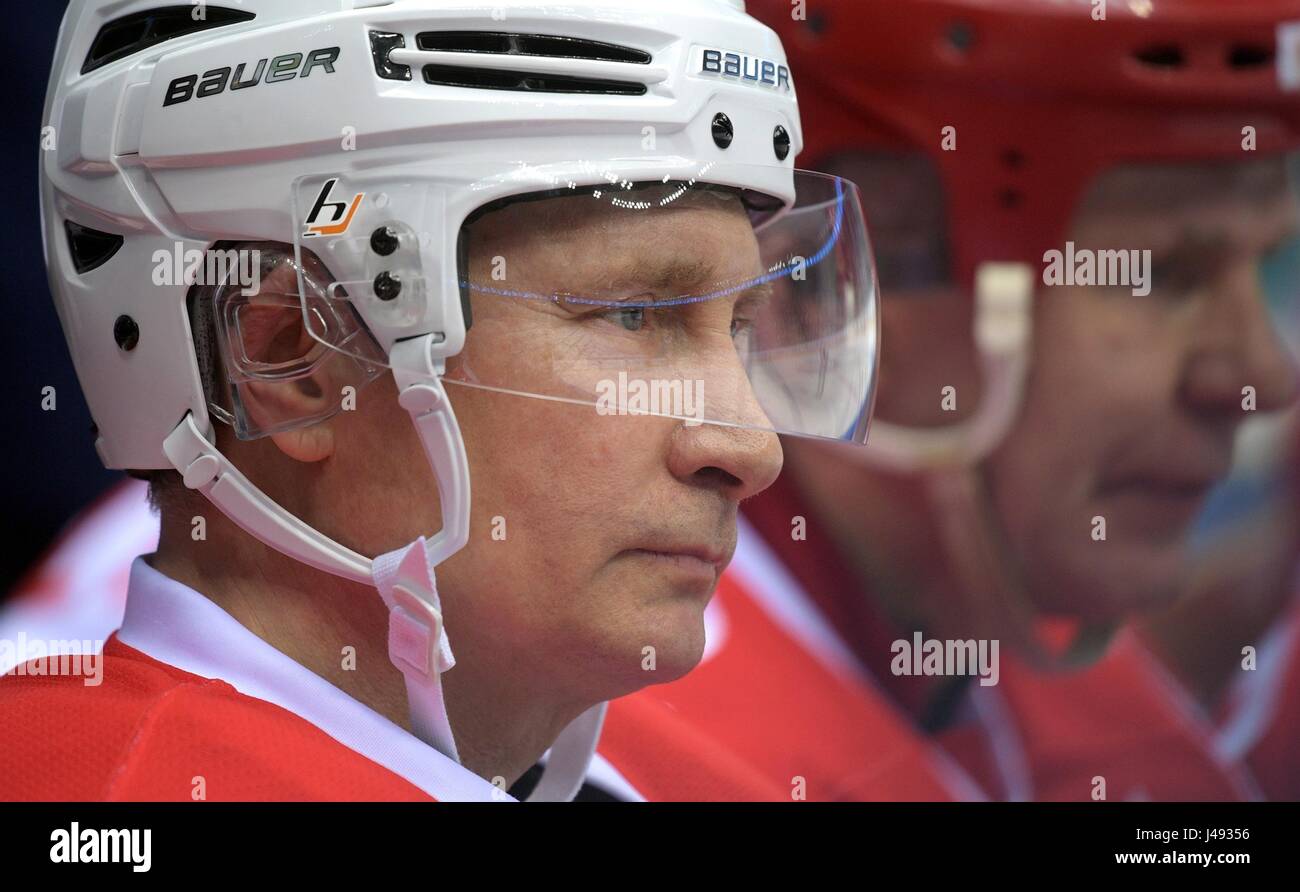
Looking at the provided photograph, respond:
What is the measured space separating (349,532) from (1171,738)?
1.84 m

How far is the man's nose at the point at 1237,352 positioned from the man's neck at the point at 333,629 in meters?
1.31

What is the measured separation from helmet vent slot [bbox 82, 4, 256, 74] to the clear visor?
0.19 m

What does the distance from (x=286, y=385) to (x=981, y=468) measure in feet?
4.68

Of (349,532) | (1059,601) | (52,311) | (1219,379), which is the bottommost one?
(1059,601)

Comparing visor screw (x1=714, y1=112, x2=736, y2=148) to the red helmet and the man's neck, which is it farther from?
the red helmet

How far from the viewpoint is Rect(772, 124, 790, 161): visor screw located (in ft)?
4.58

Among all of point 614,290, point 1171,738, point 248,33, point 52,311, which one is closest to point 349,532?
point 614,290

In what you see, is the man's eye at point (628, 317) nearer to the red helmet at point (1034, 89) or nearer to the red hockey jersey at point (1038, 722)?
the red helmet at point (1034, 89)

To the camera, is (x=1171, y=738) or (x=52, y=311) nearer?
(x=52, y=311)

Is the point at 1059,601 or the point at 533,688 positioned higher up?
the point at 533,688

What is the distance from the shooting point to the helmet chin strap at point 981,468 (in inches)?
92.6

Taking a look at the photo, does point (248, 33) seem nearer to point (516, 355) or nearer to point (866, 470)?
point (516, 355)
